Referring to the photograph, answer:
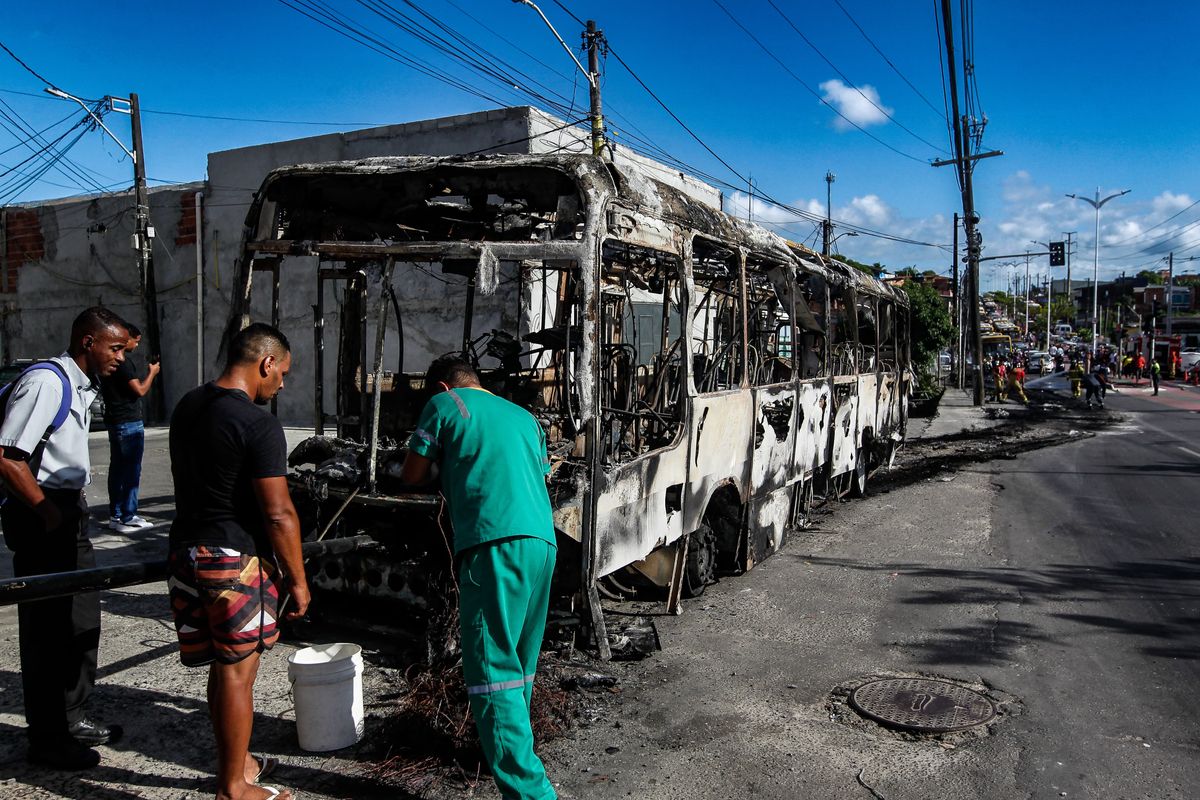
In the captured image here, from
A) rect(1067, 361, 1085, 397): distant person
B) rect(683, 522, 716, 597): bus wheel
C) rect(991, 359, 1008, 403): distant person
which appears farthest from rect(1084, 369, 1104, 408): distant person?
rect(683, 522, 716, 597): bus wheel

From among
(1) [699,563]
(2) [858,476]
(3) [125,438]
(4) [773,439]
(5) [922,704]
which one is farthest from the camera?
(2) [858,476]

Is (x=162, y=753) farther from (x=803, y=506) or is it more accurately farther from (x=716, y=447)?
(x=803, y=506)

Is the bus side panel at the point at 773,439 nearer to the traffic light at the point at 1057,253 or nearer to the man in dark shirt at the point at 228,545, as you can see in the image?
the man in dark shirt at the point at 228,545

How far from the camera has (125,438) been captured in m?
7.59

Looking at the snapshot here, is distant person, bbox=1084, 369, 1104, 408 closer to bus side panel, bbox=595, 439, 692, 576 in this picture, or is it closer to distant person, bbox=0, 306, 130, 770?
bus side panel, bbox=595, 439, 692, 576

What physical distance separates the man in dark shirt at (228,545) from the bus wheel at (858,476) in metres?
8.39

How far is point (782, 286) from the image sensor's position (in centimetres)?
751

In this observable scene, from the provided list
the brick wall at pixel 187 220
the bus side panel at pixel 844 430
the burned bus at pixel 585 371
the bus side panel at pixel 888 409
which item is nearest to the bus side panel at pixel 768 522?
the burned bus at pixel 585 371

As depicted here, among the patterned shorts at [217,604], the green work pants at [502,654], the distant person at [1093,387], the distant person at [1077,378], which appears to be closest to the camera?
the patterned shorts at [217,604]

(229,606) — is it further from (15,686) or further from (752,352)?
(752,352)

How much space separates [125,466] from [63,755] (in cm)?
485

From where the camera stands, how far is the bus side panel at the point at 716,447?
5656 millimetres

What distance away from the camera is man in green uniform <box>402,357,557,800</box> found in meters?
3.05

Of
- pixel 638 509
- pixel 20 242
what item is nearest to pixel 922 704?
pixel 638 509
